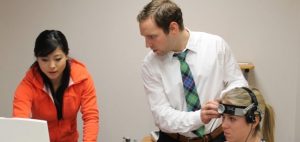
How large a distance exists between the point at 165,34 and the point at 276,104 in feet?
4.83

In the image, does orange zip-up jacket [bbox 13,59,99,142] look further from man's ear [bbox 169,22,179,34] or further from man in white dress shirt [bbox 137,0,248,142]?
man's ear [bbox 169,22,179,34]

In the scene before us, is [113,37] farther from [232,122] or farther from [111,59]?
[232,122]

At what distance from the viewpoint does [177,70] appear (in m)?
1.88

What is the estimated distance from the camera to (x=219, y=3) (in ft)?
8.96

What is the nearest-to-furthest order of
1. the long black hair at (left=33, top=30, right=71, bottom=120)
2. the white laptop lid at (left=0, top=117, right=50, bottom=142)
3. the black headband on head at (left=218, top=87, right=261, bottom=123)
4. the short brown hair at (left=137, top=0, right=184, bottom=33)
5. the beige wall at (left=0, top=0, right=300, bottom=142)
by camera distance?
the white laptop lid at (left=0, top=117, right=50, bottom=142)
the black headband on head at (left=218, top=87, right=261, bottom=123)
the short brown hair at (left=137, top=0, right=184, bottom=33)
the long black hair at (left=33, top=30, right=71, bottom=120)
the beige wall at (left=0, top=0, right=300, bottom=142)

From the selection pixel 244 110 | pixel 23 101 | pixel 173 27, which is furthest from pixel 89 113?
pixel 244 110

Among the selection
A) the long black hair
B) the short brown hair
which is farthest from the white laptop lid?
the short brown hair

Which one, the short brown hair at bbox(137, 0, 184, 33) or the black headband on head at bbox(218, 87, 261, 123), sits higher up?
the short brown hair at bbox(137, 0, 184, 33)

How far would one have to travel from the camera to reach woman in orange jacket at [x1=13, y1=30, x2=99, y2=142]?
1866 millimetres

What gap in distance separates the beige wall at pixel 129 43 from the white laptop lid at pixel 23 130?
1.64 m

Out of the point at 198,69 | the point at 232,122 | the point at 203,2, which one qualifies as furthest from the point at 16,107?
the point at 203,2

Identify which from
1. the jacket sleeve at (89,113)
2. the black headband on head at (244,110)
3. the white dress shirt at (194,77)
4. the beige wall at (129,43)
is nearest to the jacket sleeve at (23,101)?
the jacket sleeve at (89,113)

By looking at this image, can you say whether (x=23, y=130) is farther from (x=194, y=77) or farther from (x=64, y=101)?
(x=194, y=77)

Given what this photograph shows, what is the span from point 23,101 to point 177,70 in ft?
2.66
